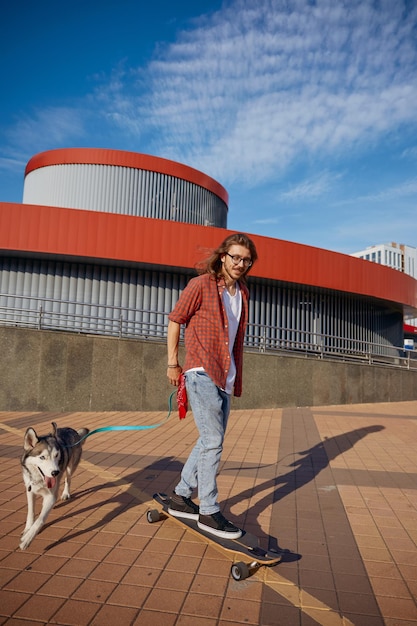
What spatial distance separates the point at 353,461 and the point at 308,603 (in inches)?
161

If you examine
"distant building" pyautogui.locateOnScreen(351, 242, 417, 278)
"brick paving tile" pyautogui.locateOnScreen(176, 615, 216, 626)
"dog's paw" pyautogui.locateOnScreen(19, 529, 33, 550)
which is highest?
"distant building" pyautogui.locateOnScreen(351, 242, 417, 278)

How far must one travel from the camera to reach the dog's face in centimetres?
336

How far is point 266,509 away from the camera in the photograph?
441 centimetres

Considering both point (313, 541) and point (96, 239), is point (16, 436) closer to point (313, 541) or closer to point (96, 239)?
point (313, 541)

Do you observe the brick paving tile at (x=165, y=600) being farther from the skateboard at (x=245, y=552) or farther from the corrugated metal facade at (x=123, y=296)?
the corrugated metal facade at (x=123, y=296)

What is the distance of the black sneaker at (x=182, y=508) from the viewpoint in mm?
3662

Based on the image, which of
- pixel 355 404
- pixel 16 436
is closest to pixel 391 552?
pixel 16 436

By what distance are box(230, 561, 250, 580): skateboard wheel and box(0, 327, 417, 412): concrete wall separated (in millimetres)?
8175

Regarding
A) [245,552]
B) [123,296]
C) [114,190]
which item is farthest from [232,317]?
[114,190]

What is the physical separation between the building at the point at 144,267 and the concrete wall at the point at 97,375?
1.60 feet

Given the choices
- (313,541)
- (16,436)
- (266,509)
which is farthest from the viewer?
(16,436)

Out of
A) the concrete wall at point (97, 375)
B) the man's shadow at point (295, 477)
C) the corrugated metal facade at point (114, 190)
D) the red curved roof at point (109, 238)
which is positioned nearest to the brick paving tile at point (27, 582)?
the man's shadow at point (295, 477)

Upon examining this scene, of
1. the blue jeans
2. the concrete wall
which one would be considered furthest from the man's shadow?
the concrete wall

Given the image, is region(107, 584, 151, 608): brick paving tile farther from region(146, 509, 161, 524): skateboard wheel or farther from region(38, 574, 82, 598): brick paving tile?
region(146, 509, 161, 524): skateboard wheel
